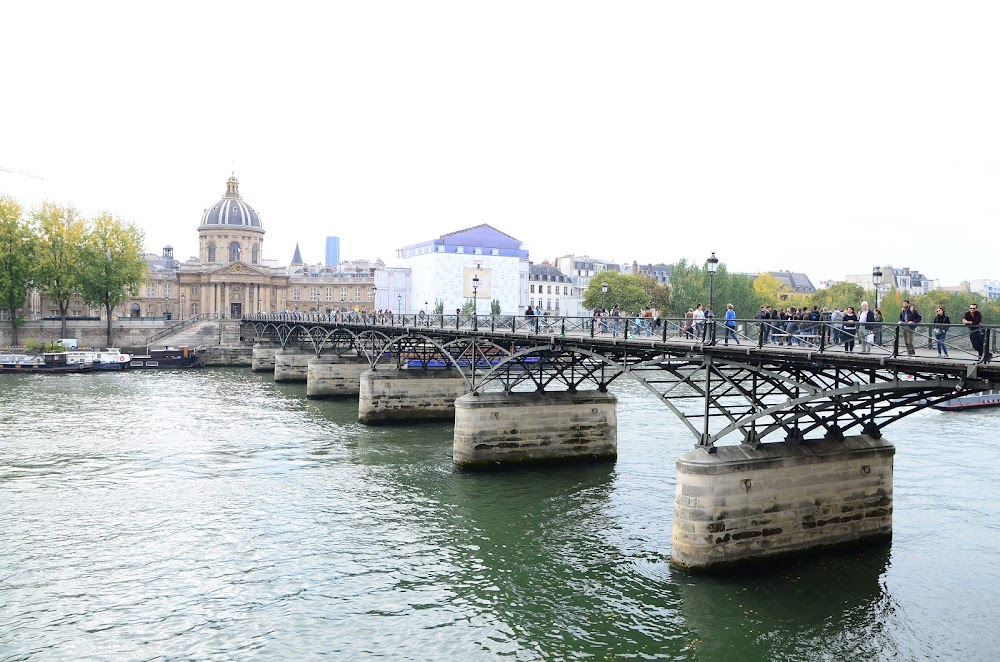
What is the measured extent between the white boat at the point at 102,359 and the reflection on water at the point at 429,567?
1652 inches

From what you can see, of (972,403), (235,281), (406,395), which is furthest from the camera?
(235,281)

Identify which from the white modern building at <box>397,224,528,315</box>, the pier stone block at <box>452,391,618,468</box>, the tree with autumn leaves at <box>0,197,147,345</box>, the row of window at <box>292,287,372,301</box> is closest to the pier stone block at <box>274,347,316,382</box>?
the tree with autumn leaves at <box>0,197,147,345</box>

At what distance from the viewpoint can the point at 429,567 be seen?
747 inches

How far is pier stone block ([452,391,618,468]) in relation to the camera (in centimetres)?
2880

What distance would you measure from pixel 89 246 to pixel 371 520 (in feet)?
229

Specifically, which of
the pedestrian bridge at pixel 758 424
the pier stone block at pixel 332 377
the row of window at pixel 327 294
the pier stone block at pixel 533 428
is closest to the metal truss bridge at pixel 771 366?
the pedestrian bridge at pixel 758 424

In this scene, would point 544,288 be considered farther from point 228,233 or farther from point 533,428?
point 533,428

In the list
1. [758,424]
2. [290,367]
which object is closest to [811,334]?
[758,424]

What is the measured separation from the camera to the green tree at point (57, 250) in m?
78.4

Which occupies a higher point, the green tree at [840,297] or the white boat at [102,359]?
the green tree at [840,297]

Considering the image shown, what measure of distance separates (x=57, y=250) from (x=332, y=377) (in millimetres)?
43397

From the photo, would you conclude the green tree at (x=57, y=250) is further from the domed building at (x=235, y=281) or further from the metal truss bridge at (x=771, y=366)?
the metal truss bridge at (x=771, y=366)

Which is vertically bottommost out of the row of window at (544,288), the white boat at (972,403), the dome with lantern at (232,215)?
the white boat at (972,403)

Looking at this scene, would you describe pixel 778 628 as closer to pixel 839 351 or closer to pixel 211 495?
pixel 839 351
